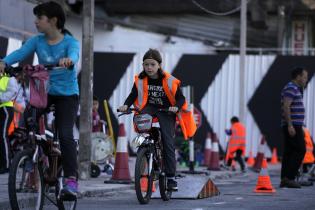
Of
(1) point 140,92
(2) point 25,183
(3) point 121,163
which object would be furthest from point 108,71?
(2) point 25,183

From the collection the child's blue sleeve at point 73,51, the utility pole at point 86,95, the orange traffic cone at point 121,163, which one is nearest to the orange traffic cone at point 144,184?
the child's blue sleeve at point 73,51

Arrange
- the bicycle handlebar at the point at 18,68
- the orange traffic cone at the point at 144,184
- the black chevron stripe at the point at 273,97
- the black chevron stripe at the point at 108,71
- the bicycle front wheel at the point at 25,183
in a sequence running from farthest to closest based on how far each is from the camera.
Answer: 1. the black chevron stripe at the point at 108,71
2. the black chevron stripe at the point at 273,97
3. the orange traffic cone at the point at 144,184
4. the bicycle handlebar at the point at 18,68
5. the bicycle front wheel at the point at 25,183

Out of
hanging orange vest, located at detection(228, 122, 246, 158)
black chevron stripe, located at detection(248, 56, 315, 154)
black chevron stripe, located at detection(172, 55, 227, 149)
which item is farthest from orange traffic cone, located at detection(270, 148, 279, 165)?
hanging orange vest, located at detection(228, 122, 246, 158)

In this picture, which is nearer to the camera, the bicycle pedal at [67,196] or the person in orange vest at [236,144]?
the bicycle pedal at [67,196]

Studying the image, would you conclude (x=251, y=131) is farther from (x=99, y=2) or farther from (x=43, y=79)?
(x=43, y=79)

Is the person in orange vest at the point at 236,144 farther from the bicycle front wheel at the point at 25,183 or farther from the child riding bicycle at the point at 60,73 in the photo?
the bicycle front wheel at the point at 25,183

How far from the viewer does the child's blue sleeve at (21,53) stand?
25.5ft

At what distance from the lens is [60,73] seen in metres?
7.88

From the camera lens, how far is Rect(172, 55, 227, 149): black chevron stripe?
2484 cm

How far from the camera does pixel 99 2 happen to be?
108 feet

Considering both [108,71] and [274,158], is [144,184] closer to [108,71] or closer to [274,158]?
[274,158]

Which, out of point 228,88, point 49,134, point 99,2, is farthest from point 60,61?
point 99,2

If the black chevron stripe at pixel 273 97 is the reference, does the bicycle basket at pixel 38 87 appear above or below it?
below

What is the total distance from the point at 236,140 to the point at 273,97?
422cm
